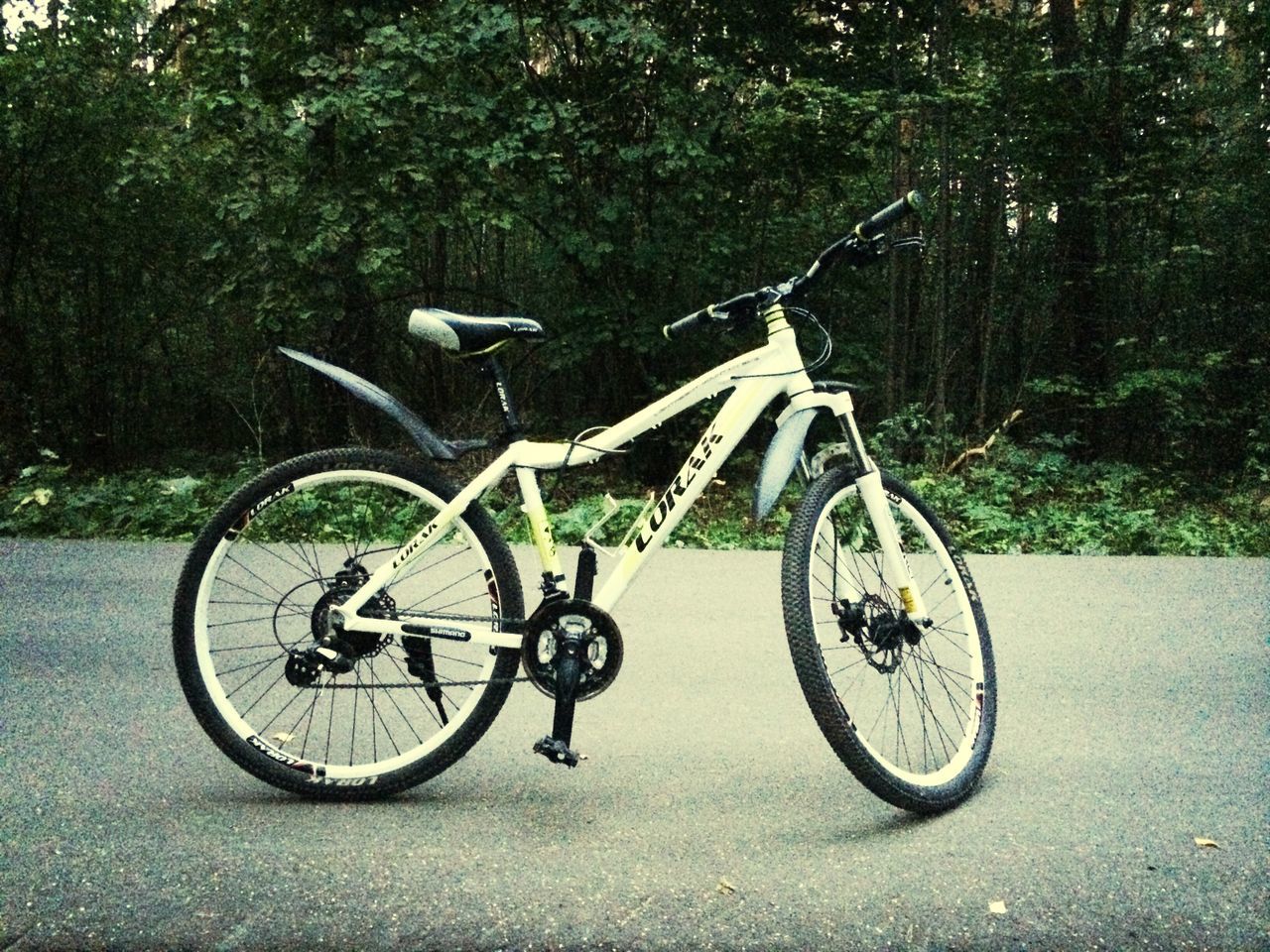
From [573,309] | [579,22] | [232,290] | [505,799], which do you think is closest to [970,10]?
[579,22]

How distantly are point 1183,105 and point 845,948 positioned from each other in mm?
10589

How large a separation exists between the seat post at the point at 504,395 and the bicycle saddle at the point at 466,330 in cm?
4

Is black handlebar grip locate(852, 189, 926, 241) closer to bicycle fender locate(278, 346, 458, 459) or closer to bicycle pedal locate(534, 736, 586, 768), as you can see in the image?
bicycle fender locate(278, 346, 458, 459)

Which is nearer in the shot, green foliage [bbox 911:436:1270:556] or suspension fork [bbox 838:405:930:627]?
suspension fork [bbox 838:405:930:627]

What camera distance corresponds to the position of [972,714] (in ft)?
8.14

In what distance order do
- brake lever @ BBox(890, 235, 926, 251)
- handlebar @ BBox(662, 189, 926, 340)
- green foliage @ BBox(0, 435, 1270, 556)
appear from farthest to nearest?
green foliage @ BBox(0, 435, 1270, 556)
brake lever @ BBox(890, 235, 926, 251)
handlebar @ BBox(662, 189, 926, 340)

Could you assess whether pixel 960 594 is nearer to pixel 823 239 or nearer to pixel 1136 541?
pixel 1136 541

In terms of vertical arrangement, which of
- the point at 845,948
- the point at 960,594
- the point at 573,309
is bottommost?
the point at 845,948

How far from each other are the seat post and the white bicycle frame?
0.03 m

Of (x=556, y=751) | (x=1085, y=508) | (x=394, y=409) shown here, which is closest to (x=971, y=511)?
(x=1085, y=508)

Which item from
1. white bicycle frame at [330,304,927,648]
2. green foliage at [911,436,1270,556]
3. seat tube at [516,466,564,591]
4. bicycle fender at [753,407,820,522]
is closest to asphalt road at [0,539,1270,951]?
white bicycle frame at [330,304,927,648]

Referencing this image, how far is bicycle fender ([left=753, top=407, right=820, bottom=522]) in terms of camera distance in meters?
2.29

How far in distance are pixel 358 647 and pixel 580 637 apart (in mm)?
587

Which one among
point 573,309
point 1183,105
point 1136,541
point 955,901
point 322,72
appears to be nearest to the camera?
point 955,901
